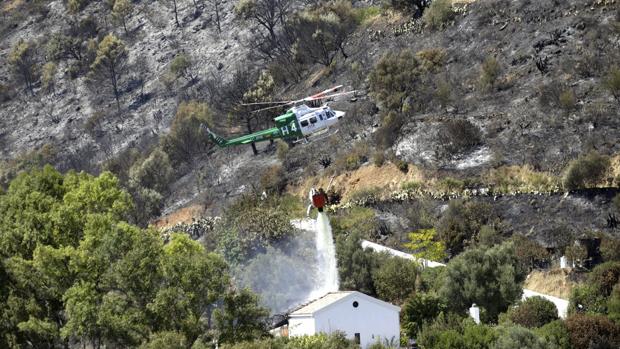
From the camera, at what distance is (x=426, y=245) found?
6153cm

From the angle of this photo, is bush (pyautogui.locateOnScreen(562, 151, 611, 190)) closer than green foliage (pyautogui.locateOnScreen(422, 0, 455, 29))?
Yes

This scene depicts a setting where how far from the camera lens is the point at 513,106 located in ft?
236

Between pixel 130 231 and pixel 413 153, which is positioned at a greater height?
pixel 130 231

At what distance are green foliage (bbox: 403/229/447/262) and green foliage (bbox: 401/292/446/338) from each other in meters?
7.41

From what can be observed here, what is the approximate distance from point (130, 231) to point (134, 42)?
80974 mm

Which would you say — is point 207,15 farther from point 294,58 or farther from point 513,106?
point 513,106

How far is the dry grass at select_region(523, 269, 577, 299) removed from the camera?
5497 centimetres

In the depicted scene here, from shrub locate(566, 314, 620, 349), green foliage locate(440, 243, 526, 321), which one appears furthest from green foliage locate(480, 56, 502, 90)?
shrub locate(566, 314, 620, 349)

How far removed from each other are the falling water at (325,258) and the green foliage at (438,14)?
1122 inches

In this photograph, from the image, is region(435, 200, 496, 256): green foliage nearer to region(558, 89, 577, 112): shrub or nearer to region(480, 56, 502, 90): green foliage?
region(558, 89, 577, 112): shrub

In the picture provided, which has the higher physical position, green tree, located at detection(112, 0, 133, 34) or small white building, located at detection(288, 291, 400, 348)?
green tree, located at detection(112, 0, 133, 34)

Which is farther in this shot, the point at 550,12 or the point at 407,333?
the point at 550,12

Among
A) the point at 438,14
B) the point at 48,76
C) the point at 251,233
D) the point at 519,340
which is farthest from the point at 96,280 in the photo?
the point at 48,76

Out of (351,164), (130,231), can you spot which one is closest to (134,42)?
(351,164)
